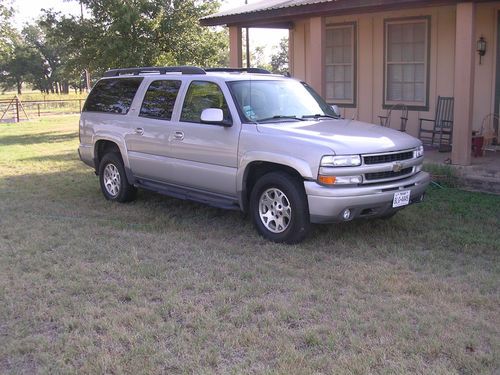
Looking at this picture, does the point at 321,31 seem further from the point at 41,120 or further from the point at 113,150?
the point at 41,120

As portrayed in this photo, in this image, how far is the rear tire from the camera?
27.2 feet

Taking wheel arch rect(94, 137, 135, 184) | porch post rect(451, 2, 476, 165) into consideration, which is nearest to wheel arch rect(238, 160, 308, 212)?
wheel arch rect(94, 137, 135, 184)

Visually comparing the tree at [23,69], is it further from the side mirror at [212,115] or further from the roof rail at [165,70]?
the side mirror at [212,115]

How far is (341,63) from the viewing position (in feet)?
43.0

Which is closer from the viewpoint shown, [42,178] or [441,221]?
[441,221]

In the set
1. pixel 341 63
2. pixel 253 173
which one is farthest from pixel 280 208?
pixel 341 63

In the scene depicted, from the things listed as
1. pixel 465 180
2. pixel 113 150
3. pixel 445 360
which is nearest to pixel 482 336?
pixel 445 360

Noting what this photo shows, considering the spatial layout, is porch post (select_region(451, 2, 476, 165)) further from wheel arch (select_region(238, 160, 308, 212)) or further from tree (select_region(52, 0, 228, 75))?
tree (select_region(52, 0, 228, 75))

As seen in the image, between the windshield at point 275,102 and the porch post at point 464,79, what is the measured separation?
2608 mm

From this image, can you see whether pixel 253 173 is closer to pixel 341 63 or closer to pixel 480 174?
pixel 480 174

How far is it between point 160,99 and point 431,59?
619 centimetres

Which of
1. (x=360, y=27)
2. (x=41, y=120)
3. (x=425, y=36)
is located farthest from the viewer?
(x=41, y=120)

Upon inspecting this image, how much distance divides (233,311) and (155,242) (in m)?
2.05

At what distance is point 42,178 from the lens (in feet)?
35.1
